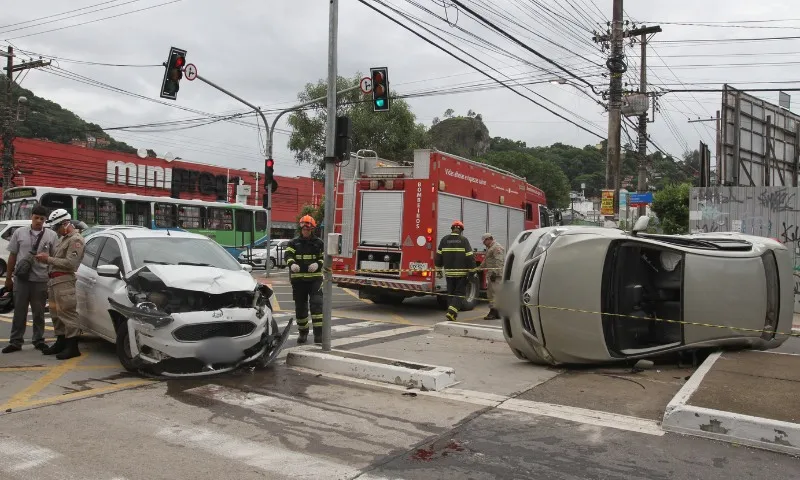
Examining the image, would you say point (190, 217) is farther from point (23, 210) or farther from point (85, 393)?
point (85, 393)

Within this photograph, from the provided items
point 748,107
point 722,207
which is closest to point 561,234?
point 722,207

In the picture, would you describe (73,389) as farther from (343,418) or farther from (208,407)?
(343,418)

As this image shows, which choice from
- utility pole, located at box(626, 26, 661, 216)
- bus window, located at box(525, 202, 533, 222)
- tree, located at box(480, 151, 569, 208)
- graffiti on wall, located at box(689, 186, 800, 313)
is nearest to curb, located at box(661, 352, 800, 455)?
graffiti on wall, located at box(689, 186, 800, 313)

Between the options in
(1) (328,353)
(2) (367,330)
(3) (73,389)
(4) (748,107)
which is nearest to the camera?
(3) (73,389)

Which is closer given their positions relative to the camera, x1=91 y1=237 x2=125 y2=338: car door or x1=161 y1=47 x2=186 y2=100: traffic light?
x1=91 y1=237 x2=125 y2=338: car door

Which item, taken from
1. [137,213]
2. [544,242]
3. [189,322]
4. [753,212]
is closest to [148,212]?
[137,213]

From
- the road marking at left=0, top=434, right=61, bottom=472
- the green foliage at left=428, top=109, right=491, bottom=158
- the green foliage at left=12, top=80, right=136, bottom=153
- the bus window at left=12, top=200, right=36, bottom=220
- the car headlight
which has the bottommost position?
the road marking at left=0, top=434, right=61, bottom=472

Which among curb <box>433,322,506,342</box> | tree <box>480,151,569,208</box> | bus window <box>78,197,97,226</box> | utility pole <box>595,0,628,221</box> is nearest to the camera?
curb <box>433,322,506,342</box>

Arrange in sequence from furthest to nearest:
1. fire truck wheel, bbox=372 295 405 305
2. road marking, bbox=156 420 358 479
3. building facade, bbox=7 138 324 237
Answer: building facade, bbox=7 138 324 237 → fire truck wheel, bbox=372 295 405 305 → road marking, bbox=156 420 358 479

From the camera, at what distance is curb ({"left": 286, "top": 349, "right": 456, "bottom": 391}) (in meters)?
6.35

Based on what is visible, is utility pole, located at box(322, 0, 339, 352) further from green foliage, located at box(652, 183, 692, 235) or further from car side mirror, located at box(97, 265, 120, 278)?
green foliage, located at box(652, 183, 692, 235)

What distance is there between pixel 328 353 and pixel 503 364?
219cm

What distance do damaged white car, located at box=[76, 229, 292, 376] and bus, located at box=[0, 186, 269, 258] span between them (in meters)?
12.2

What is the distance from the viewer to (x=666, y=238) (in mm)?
7508
